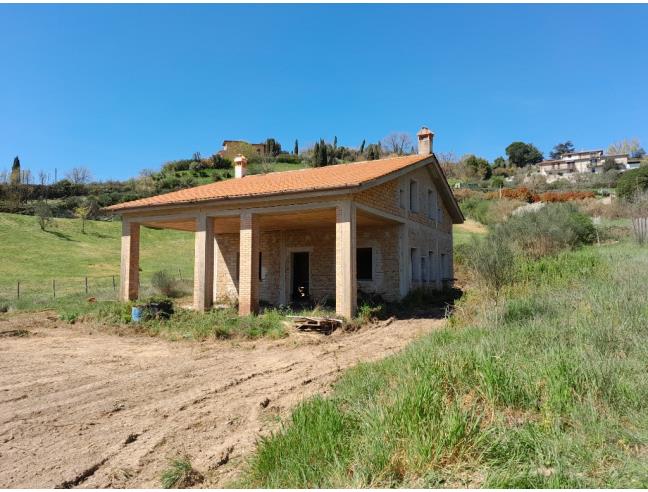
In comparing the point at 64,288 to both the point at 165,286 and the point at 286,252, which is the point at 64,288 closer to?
the point at 165,286

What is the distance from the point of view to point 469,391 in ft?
15.1

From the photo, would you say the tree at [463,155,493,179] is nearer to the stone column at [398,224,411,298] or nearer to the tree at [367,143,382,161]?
the tree at [367,143,382,161]

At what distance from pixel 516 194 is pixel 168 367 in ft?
145

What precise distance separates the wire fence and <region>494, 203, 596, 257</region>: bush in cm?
1668

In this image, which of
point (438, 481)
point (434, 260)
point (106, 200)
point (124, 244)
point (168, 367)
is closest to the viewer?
point (438, 481)

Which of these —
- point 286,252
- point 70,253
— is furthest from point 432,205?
point 70,253

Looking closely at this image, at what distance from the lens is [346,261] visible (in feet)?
41.8

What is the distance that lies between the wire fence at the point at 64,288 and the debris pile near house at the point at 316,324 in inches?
Answer: 467

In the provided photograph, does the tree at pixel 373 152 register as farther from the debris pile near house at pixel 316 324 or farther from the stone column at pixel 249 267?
the debris pile near house at pixel 316 324

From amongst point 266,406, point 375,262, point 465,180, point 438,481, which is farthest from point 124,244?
point 465,180

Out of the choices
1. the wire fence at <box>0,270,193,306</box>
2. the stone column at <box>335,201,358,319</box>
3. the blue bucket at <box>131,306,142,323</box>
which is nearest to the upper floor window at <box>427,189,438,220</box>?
the stone column at <box>335,201,358,319</box>

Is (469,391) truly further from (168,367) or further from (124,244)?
(124,244)

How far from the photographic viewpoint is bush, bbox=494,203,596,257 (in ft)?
67.5

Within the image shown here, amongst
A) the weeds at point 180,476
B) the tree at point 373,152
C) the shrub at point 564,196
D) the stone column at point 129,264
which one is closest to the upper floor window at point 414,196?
the stone column at point 129,264
